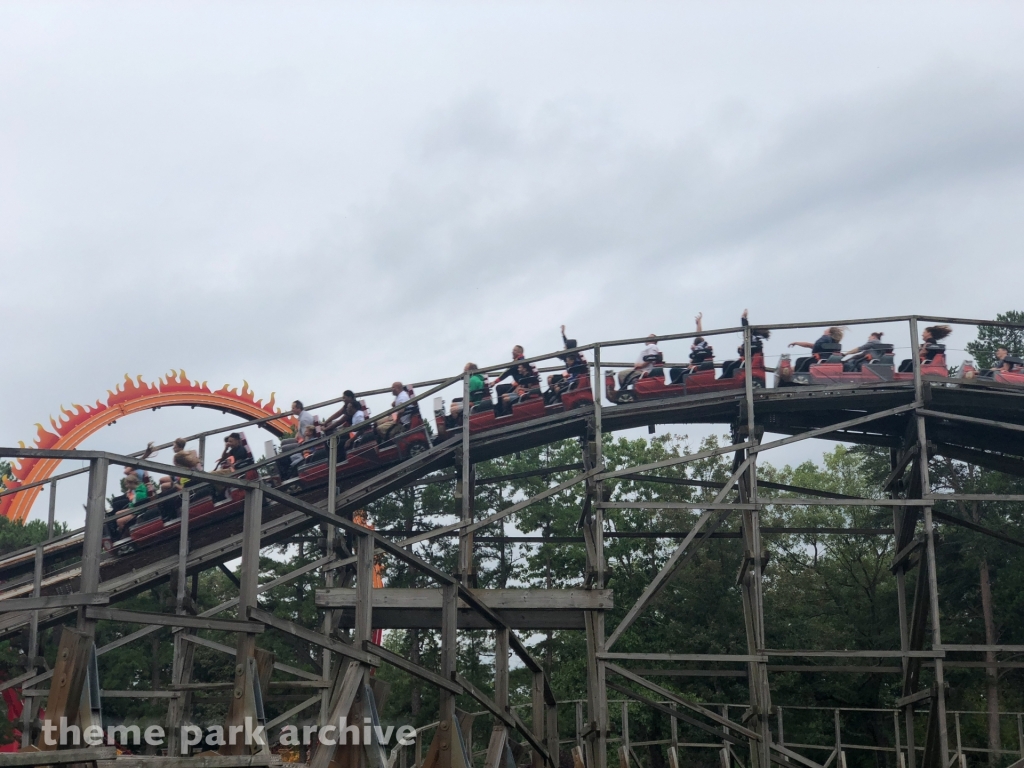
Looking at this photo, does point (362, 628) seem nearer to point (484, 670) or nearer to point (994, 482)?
point (484, 670)

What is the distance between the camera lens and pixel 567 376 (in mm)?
17312

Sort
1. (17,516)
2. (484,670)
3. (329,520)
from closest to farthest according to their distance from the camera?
1. (329,520)
2. (17,516)
3. (484,670)

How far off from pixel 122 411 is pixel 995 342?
27.3m

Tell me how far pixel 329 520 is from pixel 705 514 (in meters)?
9.10

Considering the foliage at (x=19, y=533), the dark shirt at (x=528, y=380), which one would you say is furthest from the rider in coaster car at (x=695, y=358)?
the foliage at (x=19, y=533)

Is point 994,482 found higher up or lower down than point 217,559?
higher up

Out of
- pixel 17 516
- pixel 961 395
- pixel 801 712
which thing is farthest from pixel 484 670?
pixel 961 395

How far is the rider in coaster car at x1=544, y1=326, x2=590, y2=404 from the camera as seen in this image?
17156 mm

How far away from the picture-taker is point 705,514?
16.2 meters

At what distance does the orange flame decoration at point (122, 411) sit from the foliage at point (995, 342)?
21850 millimetres

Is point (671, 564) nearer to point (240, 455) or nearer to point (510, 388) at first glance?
point (510, 388)

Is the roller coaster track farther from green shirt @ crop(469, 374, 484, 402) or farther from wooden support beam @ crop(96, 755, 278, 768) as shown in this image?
wooden support beam @ crop(96, 755, 278, 768)

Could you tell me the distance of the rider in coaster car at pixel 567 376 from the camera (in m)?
17.2

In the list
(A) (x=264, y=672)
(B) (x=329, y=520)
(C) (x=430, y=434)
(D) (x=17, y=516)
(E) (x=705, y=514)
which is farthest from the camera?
(D) (x=17, y=516)
